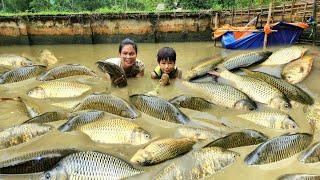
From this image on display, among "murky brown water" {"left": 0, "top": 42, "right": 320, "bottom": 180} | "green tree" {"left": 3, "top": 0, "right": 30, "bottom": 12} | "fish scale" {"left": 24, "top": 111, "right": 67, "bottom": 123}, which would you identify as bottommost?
"murky brown water" {"left": 0, "top": 42, "right": 320, "bottom": 180}

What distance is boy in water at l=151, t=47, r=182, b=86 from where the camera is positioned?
6.77m

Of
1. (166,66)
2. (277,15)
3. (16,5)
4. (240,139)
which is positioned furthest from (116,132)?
Answer: (16,5)

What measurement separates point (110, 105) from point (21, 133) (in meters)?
1.30

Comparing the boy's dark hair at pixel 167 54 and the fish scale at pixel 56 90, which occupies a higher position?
the boy's dark hair at pixel 167 54

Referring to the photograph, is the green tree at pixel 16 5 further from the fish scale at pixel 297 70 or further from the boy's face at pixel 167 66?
the fish scale at pixel 297 70

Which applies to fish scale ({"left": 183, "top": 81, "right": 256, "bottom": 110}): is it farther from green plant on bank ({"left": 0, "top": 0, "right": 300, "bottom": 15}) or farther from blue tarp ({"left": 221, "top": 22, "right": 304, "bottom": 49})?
green plant on bank ({"left": 0, "top": 0, "right": 300, "bottom": 15})

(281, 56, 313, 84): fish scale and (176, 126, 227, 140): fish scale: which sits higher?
(281, 56, 313, 84): fish scale

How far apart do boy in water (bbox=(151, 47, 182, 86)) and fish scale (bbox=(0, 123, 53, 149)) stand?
8.40 ft

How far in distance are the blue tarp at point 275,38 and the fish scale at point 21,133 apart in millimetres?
7896

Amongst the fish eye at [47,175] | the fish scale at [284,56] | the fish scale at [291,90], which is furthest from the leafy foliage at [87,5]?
the fish eye at [47,175]

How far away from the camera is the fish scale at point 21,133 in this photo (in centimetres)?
459

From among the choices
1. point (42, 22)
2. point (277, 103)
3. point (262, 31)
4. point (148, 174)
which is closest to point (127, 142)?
point (148, 174)

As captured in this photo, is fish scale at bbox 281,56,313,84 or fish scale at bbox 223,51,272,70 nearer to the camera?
fish scale at bbox 281,56,313,84

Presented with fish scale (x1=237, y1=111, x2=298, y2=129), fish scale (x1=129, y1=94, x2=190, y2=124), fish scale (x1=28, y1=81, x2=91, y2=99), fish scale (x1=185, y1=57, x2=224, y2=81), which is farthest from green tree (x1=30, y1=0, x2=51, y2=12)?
fish scale (x1=237, y1=111, x2=298, y2=129)
